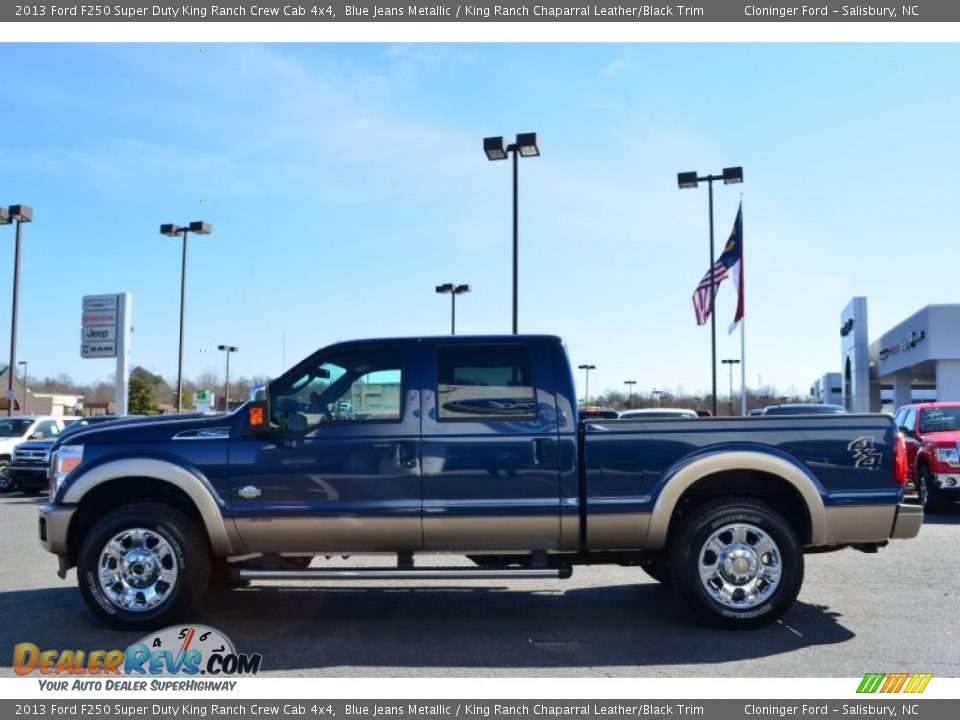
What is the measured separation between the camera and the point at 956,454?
12984mm

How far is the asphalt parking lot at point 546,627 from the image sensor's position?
5.56 metres

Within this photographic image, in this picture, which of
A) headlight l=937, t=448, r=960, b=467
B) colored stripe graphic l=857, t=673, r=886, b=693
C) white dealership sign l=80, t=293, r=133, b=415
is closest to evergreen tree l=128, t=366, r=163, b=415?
white dealership sign l=80, t=293, r=133, b=415

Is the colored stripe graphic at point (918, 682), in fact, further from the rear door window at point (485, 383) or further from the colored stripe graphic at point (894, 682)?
the rear door window at point (485, 383)

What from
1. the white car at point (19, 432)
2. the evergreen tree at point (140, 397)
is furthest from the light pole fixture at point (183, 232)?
the evergreen tree at point (140, 397)

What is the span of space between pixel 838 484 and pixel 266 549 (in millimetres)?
4167

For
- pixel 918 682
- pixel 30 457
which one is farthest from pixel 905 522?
pixel 30 457

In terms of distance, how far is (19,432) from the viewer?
67.6 feet

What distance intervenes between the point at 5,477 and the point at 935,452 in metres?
18.3

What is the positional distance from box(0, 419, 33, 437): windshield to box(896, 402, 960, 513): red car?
1857 centimetres

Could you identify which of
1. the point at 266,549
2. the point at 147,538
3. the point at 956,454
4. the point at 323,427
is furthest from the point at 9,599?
the point at 956,454

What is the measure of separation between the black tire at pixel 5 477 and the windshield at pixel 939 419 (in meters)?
18.0

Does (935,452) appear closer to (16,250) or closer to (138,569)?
(138,569)

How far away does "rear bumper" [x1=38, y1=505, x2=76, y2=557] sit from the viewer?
6.45 m
